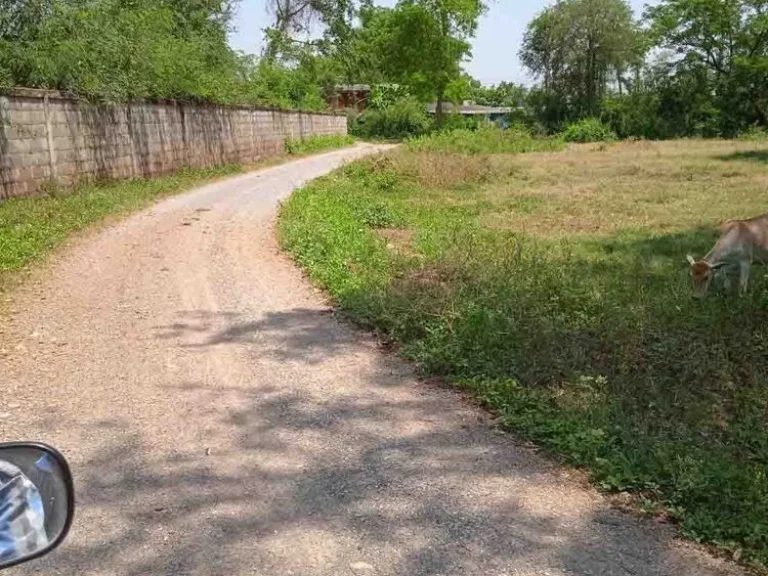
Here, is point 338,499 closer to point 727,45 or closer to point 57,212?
point 57,212

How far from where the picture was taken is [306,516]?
3.52m

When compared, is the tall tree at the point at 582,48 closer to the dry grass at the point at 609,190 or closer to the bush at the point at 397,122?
the bush at the point at 397,122

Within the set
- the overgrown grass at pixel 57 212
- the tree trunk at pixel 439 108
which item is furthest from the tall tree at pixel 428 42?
the overgrown grass at pixel 57 212

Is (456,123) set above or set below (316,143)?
above

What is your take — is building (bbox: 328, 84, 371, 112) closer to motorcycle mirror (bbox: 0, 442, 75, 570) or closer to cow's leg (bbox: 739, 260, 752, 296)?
cow's leg (bbox: 739, 260, 752, 296)

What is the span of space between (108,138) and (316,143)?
1987 cm

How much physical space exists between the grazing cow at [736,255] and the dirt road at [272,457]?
3647 millimetres

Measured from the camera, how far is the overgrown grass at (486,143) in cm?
2995

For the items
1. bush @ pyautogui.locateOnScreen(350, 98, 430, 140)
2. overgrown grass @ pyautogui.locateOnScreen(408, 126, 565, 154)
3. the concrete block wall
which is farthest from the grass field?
bush @ pyautogui.locateOnScreen(350, 98, 430, 140)

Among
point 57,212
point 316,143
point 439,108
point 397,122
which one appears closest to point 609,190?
point 57,212

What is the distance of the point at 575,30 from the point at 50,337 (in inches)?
2057

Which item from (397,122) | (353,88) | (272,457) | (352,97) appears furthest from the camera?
(352,97)

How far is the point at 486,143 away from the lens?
1351 inches

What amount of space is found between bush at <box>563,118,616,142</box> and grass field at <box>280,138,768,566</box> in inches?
1247
